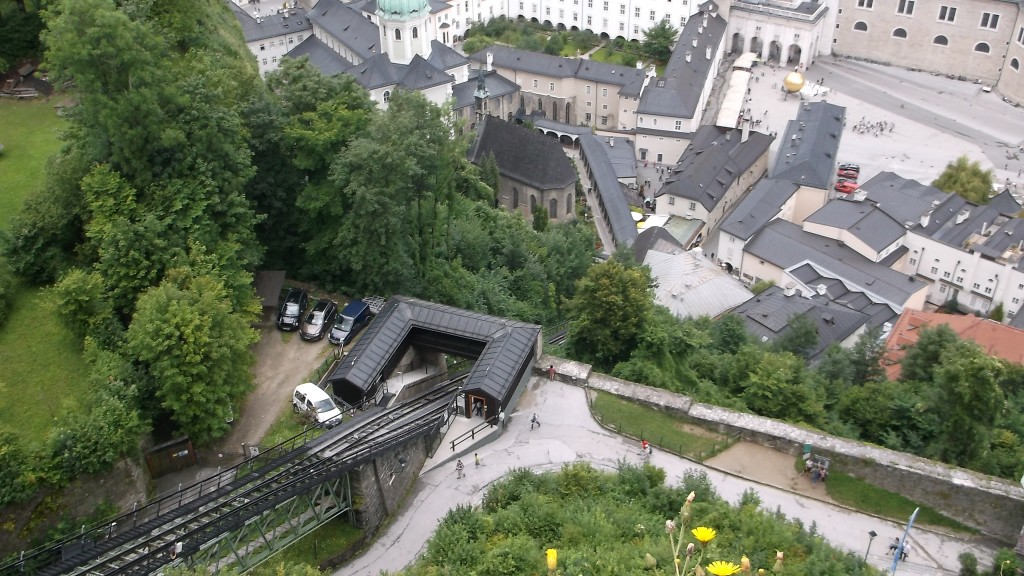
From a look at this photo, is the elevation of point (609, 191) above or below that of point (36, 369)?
below

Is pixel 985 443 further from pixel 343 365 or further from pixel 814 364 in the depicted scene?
pixel 343 365

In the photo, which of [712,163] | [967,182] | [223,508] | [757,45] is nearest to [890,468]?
[223,508]

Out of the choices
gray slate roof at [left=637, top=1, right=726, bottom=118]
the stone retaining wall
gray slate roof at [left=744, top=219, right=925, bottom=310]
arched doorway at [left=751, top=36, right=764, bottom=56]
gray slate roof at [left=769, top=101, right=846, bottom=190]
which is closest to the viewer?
the stone retaining wall

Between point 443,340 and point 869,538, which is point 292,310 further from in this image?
point 869,538

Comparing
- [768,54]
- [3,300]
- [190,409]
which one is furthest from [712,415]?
[768,54]

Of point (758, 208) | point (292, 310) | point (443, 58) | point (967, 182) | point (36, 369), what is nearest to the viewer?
point (36, 369)

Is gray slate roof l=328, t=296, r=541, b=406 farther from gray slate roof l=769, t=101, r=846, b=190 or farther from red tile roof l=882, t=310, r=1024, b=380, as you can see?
gray slate roof l=769, t=101, r=846, b=190

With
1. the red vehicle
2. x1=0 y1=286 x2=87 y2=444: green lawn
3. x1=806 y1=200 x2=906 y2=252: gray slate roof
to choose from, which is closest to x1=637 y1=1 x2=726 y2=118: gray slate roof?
the red vehicle
